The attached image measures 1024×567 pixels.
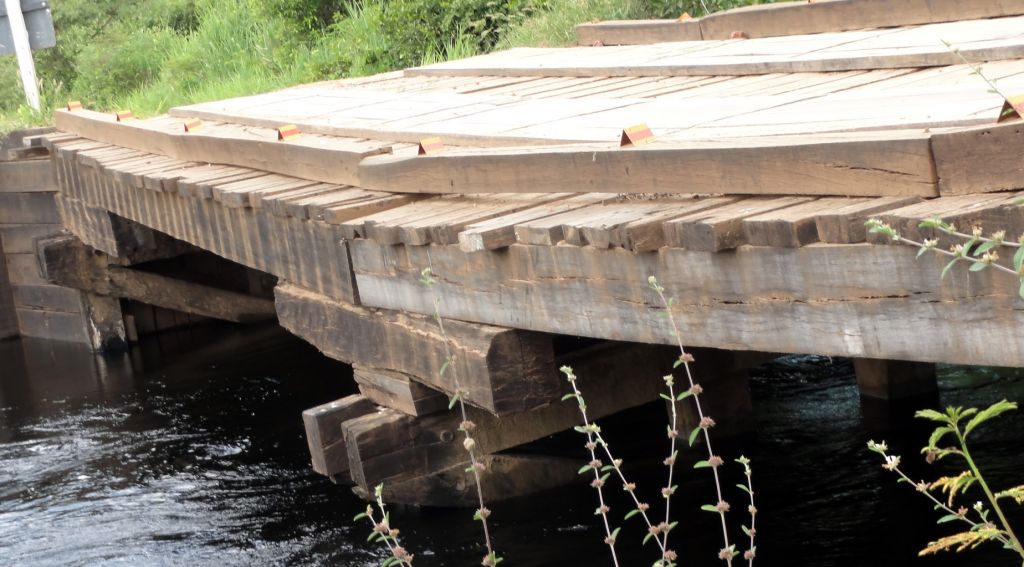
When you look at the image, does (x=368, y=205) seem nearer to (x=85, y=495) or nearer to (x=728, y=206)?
(x=728, y=206)

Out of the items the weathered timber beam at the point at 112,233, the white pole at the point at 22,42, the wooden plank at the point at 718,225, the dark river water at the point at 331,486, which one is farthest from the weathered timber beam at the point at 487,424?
the white pole at the point at 22,42

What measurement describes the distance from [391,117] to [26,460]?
3.71 meters

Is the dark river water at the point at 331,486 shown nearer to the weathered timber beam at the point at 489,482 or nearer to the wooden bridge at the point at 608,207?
the weathered timber beam at the point at 489,482

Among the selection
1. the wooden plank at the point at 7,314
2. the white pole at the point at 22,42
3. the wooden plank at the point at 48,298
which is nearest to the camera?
the wooden plank at the point at 48,298

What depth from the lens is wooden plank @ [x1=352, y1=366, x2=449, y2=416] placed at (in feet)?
17.4

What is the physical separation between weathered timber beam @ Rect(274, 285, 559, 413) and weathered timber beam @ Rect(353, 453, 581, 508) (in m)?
0.56

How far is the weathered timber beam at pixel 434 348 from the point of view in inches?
176

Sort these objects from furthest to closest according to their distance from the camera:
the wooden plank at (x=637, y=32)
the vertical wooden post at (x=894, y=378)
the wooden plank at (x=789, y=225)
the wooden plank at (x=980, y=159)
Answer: the wooden plank at (x=637, y=32), the vertical wooden post at (x=894, y=378), the wooden plank at (x=789, y=225), the wooden plank at (x=980, y=159)

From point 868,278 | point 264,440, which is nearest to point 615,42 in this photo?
point 264,440

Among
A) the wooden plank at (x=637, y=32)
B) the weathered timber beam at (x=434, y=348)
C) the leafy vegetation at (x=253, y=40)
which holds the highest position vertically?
the leafy vegetation at (x=253, y=40)

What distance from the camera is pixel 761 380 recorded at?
773 cm

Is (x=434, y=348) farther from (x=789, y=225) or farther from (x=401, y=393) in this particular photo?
(x=789, y=225)

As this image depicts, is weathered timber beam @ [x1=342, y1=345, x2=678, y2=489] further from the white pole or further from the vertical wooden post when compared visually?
the white pole

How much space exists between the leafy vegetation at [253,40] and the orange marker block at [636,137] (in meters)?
5.08
